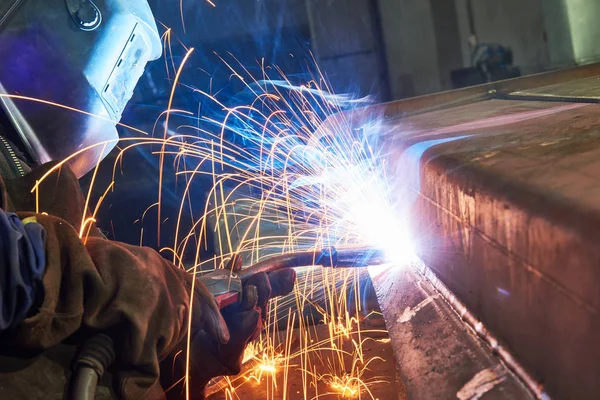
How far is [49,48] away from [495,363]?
2.39m

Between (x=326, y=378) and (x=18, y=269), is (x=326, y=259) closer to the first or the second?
(x=18, y=269)

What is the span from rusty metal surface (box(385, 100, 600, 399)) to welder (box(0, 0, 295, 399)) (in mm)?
759

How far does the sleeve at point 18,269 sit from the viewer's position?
3.86 ft

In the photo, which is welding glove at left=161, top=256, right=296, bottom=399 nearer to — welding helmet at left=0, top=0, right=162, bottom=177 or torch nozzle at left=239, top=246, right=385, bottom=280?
torch nozzle at left=239, top=246, right=385, bottom=280

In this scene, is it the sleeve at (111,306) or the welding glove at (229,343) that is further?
the welding glove at (229,343)

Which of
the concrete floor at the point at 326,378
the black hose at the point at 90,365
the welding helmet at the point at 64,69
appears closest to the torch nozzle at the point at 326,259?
the black hose at the point at 90,365

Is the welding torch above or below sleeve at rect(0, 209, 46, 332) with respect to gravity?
below

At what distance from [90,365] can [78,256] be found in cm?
26

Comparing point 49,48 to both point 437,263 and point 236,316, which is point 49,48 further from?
point 437,263

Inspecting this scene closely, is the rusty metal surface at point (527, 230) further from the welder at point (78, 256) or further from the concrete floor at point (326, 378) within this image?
the concrete floor at point (326, 378)

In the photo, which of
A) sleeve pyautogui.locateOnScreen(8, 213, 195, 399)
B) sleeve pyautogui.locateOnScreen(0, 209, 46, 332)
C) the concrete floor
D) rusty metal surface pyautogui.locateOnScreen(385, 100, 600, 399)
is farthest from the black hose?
the concrete floor

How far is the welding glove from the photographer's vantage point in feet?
6.39

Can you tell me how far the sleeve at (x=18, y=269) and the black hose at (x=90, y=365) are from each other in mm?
166

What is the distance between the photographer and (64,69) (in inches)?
104
